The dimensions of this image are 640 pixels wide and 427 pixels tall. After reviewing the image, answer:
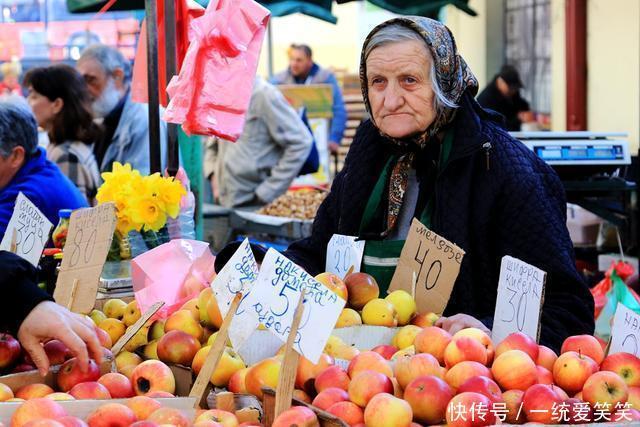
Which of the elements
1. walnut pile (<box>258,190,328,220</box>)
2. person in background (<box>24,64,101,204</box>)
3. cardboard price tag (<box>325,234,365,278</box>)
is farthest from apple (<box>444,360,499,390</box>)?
walnut pile (<box>258,190,328,220</box>)

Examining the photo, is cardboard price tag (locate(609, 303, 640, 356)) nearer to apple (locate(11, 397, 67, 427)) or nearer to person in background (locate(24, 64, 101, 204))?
apple (locate(11, 397, 67, 427))

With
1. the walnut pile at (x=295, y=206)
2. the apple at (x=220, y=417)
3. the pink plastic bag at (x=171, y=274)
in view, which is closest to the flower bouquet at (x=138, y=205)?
the pink plastic bag at (x=171, y=274)

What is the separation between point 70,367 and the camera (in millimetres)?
2295

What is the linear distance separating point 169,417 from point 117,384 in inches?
13.6

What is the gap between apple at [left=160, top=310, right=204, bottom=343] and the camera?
2.67 meters

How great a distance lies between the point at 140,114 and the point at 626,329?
425 centimetres

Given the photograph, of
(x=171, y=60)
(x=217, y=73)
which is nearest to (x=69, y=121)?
(x=171, y=60)

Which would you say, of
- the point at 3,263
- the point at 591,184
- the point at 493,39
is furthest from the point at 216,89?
the point at 493,39

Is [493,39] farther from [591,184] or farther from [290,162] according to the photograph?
[591,184]

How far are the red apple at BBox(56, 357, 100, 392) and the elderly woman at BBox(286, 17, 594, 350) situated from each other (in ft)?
3.50

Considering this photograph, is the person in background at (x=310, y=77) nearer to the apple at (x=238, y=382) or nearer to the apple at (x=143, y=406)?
the apple at (x=238, y=382)

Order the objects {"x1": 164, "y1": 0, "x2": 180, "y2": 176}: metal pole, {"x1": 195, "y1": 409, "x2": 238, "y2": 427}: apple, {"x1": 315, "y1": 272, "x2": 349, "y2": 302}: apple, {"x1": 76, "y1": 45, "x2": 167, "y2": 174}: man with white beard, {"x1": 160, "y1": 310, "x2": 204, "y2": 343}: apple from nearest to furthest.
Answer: {"x1": 195, "y1": 409, "x2": 238, "y2": 427}: apple, {"x1": 160, "y1": 310, "x2": 204, "y2": 343}: apple, {"x1": 315, "y1": 272, "x2": 349, "y2": 302}: apple, {"x1": 164, "y1": 0, "x2": 180, "y2": 176}: metal pole, {"x1": 76, "y1": 45, "x2": 167, "y2": 174}: man with white beard

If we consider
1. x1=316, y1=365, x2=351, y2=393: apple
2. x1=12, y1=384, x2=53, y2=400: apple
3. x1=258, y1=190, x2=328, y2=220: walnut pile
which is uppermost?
x1=316, y1=365, x2=351, y2=393: apple

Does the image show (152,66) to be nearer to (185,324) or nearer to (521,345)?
(185,324)
